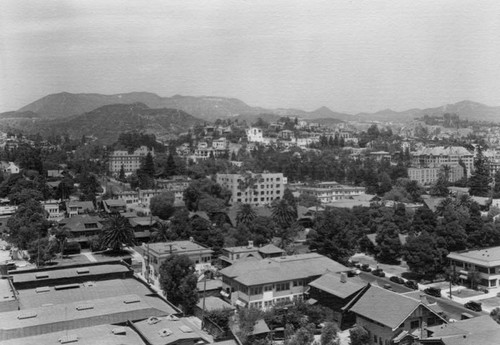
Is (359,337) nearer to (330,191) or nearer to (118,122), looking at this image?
(330,191)

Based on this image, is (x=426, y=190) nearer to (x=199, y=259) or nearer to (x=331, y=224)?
(x=331, y=224)

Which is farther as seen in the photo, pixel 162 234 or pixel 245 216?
pixel 245 216

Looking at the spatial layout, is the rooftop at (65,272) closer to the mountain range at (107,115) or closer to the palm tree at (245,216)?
the palm tree at (245,216)

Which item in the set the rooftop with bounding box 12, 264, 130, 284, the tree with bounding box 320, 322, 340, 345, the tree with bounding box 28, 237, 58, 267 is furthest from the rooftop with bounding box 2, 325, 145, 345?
the tree with bounding box 28, 237, 58, 267

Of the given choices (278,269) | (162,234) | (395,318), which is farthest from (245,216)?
(395,318)

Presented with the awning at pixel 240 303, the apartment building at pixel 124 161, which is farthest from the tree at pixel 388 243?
the apartment building at pixel 124 161

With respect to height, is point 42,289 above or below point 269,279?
above

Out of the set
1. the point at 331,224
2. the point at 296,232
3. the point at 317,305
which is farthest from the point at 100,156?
the point at 317,305
